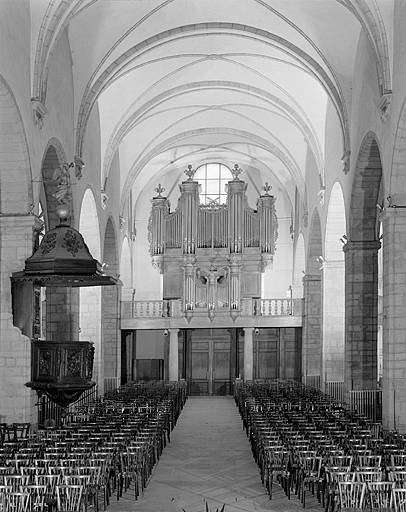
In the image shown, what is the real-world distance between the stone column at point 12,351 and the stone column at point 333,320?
12.8m

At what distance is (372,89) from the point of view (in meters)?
18.8

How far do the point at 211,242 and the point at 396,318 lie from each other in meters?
17.0

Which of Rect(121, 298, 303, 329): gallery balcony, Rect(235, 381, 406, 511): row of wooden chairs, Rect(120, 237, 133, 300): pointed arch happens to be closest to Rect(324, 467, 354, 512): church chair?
Rect(235, 381, 406, 511): row of wooden chairs

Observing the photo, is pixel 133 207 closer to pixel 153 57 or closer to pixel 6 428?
pixel 153 57

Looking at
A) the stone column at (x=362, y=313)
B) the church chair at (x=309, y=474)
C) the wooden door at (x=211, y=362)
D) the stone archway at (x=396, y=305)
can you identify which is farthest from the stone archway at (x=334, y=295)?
the church chair at (x=309, y=474)

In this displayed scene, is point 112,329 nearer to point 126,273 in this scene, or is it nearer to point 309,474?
point 126,273

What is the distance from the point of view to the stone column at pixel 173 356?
1250 inches

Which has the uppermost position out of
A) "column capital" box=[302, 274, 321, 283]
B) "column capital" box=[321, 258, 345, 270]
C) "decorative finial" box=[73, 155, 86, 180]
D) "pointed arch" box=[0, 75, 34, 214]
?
"decorative finial" box=[73, 155, 86, 180]

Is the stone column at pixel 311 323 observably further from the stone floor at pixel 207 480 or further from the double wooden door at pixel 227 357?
the stone floor at pixel 207 480

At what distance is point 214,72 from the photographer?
26.3 meters

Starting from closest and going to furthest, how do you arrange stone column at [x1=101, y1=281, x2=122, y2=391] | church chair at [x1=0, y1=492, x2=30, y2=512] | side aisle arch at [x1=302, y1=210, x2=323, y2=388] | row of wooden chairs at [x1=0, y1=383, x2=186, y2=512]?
church chair at [x1=0, y1=492, x2=30, y2=512] → row of wooden chairs at [x1=0, y1=383, x2=186, y2=512] → stone column at [x1=101, y1=281, x2=122, y2=391] → side aisle arch at [x1=302, y1=210, x2=323, y2=388]

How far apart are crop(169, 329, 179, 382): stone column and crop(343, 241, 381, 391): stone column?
11032mm

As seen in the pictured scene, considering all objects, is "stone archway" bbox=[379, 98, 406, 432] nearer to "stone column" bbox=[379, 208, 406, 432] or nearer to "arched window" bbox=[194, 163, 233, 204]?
"stone column" bbox=[379, 208, 406, 432]

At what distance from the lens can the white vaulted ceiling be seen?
1998cm
